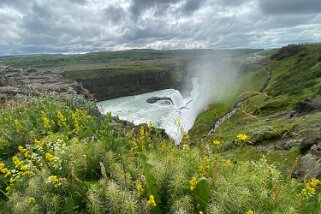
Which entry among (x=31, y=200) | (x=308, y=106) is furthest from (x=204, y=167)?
(x=308, y=106)

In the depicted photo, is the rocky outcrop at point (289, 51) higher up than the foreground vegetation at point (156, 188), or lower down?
lower down

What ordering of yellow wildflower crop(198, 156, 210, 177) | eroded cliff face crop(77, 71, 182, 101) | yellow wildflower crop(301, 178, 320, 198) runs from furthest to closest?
eroded cliff face crop(77, 71, 182, 101) < yellow wildflower crop(198, 156, 210, 177) < yellow wildflower crop(301, 178, 320, 198)

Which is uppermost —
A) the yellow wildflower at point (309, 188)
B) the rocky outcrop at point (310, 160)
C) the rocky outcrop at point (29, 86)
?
the yellow wildflower at point (309, 188)

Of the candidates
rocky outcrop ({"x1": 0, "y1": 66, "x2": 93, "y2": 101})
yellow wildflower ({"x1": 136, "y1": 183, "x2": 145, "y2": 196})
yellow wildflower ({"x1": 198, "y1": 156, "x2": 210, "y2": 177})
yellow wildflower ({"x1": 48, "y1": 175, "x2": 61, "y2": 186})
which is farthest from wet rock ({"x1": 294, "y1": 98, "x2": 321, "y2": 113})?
yellow wildflower ({"x1": 48, "y1": 175, "x2": 61, "y2": 186})

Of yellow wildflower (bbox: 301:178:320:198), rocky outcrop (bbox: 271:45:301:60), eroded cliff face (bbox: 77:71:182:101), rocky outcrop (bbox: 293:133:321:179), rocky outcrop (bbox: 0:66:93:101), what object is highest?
yellow wildflower (bbox: 301:178:320:198)

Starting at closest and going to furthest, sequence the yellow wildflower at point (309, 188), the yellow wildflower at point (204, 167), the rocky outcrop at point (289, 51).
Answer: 1. the yellow wildflower at point (309, 188)
2. the yellow wildflower at point (204, 167)
3. the rocky outcrop at point (289, 51)

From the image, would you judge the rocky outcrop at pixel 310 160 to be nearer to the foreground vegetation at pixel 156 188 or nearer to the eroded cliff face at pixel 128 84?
the foreground vegetation at pixel 156 188

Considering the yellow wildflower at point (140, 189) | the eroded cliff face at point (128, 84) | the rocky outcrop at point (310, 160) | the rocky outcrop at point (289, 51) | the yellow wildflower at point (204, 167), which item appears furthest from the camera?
the rocky outcrop at point (289, 51)

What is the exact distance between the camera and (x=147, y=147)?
301 inches

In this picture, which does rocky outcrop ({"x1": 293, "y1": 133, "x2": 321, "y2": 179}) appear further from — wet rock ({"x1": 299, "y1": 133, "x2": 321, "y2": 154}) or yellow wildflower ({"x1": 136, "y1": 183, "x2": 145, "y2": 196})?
yellow wildflower ({"x1": 136, "y1": 183, "x2": 145, "y2": 196})

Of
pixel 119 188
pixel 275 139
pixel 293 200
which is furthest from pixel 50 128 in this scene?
pixel 275 139

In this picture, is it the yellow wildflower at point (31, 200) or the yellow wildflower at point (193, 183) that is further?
the yellow wildflower at point (31, 200)

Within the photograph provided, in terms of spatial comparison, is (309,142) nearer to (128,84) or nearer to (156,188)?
(156,188)

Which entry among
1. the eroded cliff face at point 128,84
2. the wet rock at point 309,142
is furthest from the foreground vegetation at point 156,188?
the eroded cliff face at point 128,84
